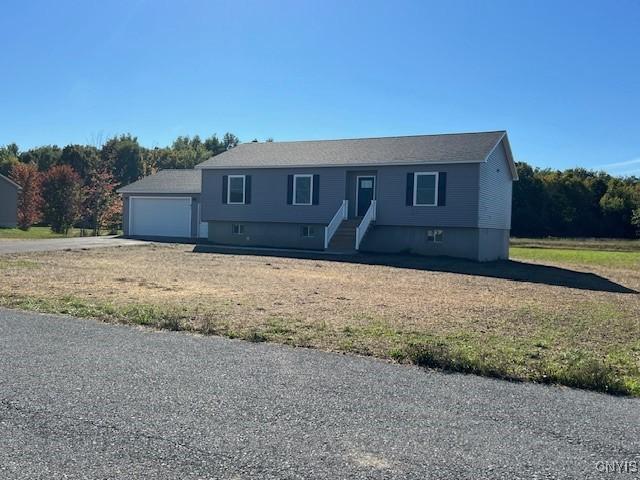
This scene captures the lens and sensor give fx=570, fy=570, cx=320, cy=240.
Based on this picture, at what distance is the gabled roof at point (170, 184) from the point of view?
31.8 metres

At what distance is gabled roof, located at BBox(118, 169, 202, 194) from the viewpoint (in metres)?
31.8

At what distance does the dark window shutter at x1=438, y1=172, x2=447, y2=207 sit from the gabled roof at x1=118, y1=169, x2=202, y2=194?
1402 centimetres

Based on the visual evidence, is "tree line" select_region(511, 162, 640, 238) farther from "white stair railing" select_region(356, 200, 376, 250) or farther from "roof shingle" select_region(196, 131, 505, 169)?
"white stair railing" select_region(356, 200, 376, 250)

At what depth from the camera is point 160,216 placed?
32250 mm

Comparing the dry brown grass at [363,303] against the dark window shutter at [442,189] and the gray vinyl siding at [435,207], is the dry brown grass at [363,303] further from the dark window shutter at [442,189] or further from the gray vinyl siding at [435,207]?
the dark window shutter at [442,189]

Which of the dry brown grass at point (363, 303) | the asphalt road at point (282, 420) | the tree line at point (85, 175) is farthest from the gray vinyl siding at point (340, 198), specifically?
the asphalt road at point (282, 420)

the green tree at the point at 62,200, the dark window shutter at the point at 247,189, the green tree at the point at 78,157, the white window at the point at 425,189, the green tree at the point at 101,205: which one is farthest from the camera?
the green tree at the point at 78,157

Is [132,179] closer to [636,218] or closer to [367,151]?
[367,151]

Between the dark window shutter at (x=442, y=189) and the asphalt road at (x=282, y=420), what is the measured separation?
17145 millimetres

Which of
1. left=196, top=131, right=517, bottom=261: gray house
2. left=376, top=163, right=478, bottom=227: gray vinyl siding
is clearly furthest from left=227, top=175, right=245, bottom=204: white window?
left=376, top=163, right=478, bottom=227: gray vinyl siding

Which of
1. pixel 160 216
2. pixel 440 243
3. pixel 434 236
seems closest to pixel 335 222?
pixel 434 236

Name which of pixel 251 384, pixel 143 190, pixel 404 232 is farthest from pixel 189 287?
pixel 143 190

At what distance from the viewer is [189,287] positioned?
477 inches

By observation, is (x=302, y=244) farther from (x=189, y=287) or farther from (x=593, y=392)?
(x=593, y=392)
